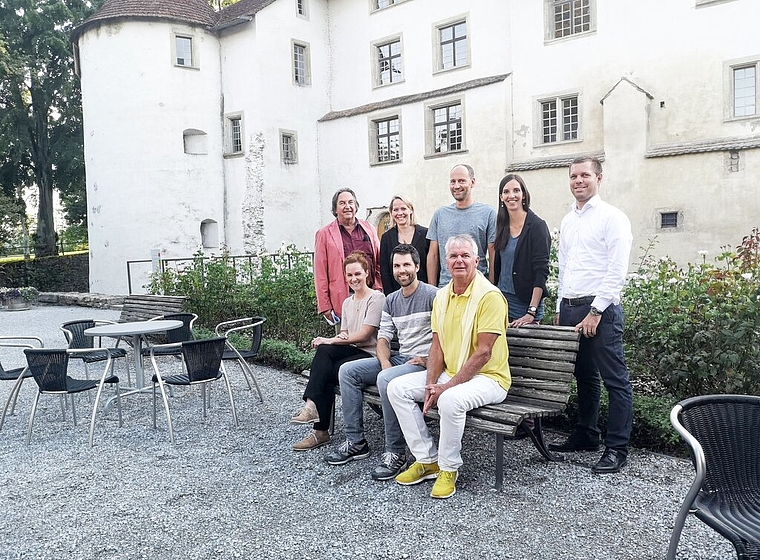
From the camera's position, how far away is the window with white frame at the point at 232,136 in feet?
76.9

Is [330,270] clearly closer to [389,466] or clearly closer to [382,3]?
[389,466]

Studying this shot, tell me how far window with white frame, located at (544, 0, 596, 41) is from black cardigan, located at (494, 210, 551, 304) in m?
15.1

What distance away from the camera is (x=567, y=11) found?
18406 mm

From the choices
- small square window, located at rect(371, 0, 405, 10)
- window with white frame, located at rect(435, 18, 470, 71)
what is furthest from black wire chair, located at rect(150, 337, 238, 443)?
small square window, located at rect(371, 0, 405, 10)

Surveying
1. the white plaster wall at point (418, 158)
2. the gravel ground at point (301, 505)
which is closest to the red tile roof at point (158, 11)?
the white plaster wall at point (418, 158)

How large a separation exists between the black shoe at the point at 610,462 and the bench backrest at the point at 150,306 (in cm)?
626

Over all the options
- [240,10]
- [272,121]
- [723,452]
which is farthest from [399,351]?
[240,10]

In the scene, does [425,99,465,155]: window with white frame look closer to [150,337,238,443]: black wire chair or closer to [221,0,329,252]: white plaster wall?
[221,0,329,252]: white plaster wall

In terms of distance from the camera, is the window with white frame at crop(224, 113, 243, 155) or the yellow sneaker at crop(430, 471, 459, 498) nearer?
the yellow sneaker at crop(430, 471, 459, 498)

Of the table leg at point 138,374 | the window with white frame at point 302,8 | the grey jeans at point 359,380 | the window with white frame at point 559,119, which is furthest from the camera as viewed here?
the window with white frame at point 302,8

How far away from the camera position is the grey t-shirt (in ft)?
17.2

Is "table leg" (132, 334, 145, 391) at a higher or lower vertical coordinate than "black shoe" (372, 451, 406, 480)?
higher

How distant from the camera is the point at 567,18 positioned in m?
18.4

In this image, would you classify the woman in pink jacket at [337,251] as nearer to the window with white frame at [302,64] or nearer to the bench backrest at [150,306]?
the bench backrest at [150,306]
